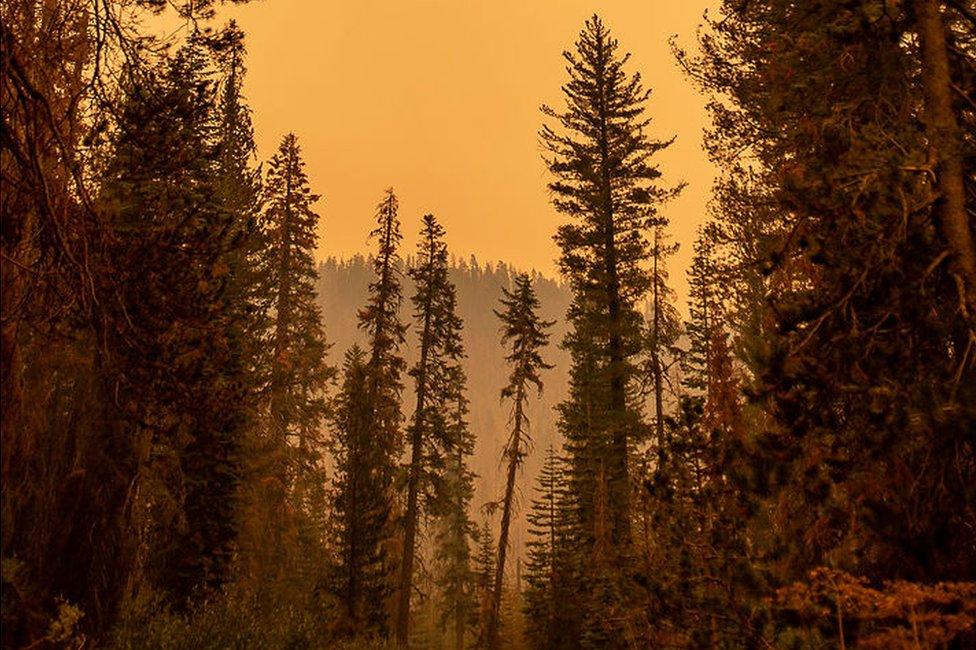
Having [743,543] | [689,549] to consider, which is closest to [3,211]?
[743,543]

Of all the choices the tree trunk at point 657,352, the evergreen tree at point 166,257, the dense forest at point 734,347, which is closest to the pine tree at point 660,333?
the tree trunk at point 657,352

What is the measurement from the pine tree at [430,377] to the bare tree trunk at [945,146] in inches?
770

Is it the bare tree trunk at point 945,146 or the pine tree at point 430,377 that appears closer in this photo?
the bare tree trunk at point 945,146

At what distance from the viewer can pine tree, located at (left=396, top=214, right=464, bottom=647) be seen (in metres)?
23.8

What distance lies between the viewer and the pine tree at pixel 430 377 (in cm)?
2380

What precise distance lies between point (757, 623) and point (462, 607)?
3914cm

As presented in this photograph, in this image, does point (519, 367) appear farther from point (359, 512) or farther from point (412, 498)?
point (359, 512)

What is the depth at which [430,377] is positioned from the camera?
2536 centimetres

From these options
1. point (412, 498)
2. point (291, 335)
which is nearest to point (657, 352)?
point (412, 498)

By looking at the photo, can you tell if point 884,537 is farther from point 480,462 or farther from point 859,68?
point 480,462

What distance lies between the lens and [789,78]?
7254 millimetres

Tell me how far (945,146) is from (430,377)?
70.4 ft

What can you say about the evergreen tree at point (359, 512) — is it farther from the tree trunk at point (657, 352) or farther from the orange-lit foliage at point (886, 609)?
the orange-lit foliage at point (886, 609)

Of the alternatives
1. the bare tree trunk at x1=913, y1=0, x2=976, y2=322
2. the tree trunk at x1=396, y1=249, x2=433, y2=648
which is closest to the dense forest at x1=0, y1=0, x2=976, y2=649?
the bare tree trunk at x1=913, y1=0, x2=976, y2=322
